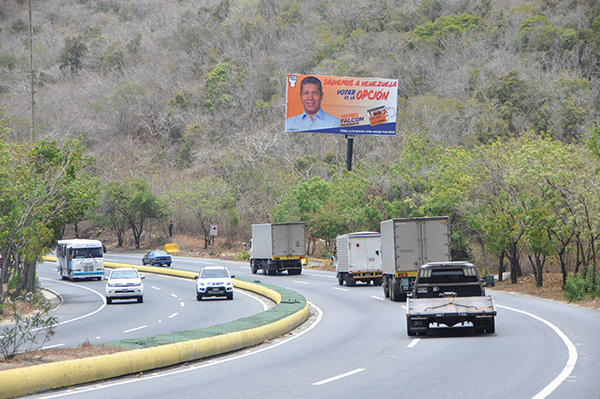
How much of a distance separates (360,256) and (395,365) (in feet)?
84.2

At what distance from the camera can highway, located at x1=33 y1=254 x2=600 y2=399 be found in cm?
1088

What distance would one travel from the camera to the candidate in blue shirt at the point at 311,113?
53969 millimetres

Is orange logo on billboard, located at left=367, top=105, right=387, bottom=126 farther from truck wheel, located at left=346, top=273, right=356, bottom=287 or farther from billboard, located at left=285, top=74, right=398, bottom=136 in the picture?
truck wheel, located at left=346, top=273, right=356, bottom=287

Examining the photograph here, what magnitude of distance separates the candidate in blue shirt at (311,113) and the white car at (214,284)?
2129 centimetres

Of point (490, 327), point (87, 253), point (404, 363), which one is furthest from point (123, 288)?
point (404, 363)

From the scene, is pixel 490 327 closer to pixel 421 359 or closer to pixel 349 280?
pixel 421 359

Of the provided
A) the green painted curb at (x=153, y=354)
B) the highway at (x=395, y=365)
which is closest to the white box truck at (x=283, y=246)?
the highway at (x=395, y=365)

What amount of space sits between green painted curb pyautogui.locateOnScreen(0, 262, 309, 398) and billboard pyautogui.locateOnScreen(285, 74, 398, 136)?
Result: 108 ft

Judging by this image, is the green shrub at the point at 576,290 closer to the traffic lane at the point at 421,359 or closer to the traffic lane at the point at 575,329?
the traffic lane at the point at 575,329

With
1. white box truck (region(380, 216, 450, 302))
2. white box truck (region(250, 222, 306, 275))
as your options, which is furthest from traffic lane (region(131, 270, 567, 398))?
white box truck (region(250, 222, 306, 275))

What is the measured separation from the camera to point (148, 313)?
2906 cm

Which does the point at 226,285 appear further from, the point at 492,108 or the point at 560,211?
the point at 492,108

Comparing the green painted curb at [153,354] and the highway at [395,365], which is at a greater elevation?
the green painted curb at [153,354]

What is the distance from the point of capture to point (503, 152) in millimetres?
37469
